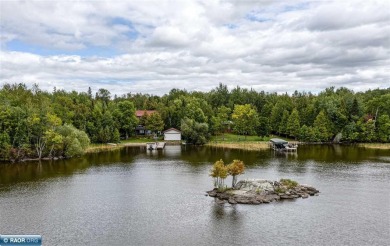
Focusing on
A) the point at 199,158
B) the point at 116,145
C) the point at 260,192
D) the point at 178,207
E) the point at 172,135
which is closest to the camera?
the point at 178,207

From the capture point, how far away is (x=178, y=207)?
153 feet

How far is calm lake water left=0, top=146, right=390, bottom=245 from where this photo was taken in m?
37.2

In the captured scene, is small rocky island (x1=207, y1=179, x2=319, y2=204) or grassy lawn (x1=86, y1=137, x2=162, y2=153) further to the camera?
grassy lawn (x1=86, y1=137, x2=162, y2=153)

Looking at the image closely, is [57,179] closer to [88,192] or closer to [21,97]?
[88,192]

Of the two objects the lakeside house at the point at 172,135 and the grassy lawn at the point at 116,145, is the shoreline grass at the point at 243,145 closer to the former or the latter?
the lakeside house at the point at 172,135

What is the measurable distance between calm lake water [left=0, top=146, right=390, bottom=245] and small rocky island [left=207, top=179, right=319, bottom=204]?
1407mm

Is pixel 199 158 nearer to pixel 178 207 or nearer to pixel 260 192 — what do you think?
pixel 260 192

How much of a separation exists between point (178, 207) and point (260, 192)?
38.9 feet

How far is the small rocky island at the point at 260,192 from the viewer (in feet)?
162

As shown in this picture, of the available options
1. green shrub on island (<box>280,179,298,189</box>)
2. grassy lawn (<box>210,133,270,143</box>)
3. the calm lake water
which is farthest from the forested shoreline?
green shrub on island (<box>280,179,298,189</box>)

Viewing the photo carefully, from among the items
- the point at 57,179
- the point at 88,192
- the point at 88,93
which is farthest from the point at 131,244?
the point at 88,93
